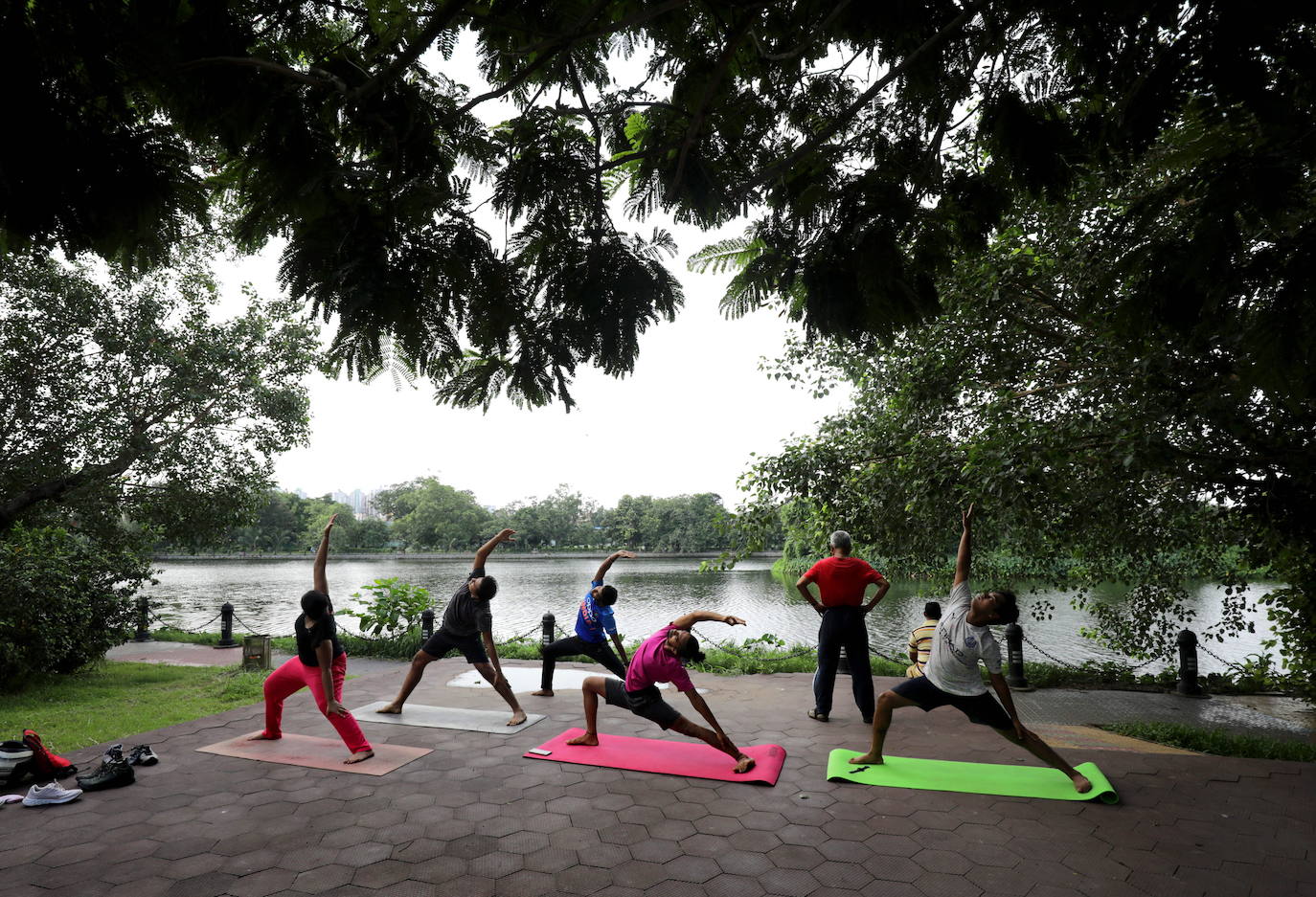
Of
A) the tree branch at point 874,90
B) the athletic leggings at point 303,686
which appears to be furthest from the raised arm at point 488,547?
the tree branch at point 874,90

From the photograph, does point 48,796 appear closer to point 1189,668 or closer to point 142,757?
point 142,757

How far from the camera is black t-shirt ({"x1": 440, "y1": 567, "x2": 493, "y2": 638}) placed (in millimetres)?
6055

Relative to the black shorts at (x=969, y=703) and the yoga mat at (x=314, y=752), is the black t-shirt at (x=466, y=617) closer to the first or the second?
the yoga mat at (x=314, y=752)

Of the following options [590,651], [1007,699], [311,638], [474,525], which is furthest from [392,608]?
[474,525]

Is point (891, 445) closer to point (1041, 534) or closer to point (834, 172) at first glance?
point (1041, 534)

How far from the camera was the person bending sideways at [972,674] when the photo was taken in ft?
14.2

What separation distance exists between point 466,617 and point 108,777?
2.60 m

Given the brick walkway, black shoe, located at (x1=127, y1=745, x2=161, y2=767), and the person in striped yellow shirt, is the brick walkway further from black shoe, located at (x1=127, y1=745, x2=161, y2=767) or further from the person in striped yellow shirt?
the person in striped yellow shirt

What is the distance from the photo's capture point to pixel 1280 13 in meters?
2.01

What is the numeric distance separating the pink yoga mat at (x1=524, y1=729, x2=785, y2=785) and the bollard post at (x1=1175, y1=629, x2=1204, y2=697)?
5724 millimetres

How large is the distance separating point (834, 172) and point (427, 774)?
475 centimetres

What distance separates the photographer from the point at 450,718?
6395 mm

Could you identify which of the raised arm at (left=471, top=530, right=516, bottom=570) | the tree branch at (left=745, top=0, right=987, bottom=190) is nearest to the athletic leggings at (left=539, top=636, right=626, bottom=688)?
→ the raised arm at (left=471, top=530, right=516, bottom=570)

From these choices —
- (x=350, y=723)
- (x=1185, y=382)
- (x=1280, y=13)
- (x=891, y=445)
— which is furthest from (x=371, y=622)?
(x=1280, y=13)
